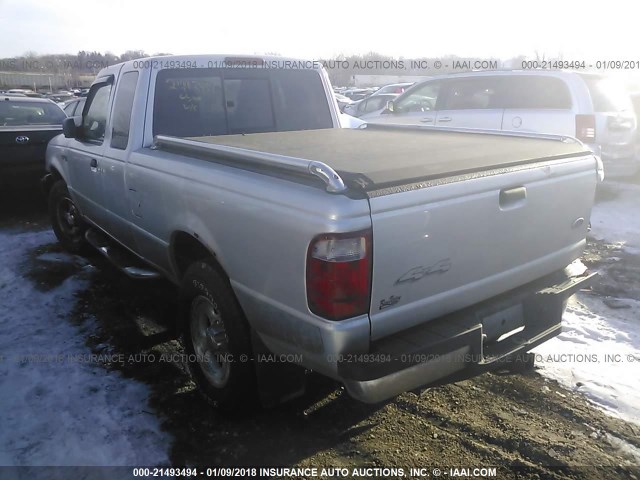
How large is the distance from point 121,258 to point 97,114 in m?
1.38

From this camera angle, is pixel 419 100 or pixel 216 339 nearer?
pixel 216 339

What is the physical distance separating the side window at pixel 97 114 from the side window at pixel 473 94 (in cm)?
568

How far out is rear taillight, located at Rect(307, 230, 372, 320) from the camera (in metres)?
2.10

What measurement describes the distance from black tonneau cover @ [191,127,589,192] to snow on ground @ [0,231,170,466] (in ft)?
5.69

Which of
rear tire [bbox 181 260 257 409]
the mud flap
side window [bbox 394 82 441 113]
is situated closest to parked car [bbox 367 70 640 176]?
side window [bbox 394 82 441 113]

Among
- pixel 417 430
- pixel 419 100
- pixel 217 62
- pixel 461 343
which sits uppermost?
pixel 217 62

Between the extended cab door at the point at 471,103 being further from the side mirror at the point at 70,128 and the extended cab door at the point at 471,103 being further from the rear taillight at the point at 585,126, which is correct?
the side mirror at the point at 70,128

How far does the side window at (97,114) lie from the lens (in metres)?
4.52

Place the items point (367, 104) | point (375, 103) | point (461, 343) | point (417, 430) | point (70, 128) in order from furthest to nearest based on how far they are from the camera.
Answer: point (367, 104)
point (375, 103)
point (70, 128)
point (417, 430)
point (461, 343)

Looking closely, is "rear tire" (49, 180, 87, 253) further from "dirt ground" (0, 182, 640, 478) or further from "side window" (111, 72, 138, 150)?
"dirt ground" (0, 182, 640, 478)

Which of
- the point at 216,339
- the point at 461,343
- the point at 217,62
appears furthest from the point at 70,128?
the point at 461,343

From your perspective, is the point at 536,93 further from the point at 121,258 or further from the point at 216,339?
the point at 216,339

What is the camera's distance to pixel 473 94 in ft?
27.3

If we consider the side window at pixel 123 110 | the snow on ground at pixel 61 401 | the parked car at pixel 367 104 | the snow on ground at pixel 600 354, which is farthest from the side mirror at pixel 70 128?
the parked car at pixel 367 104
